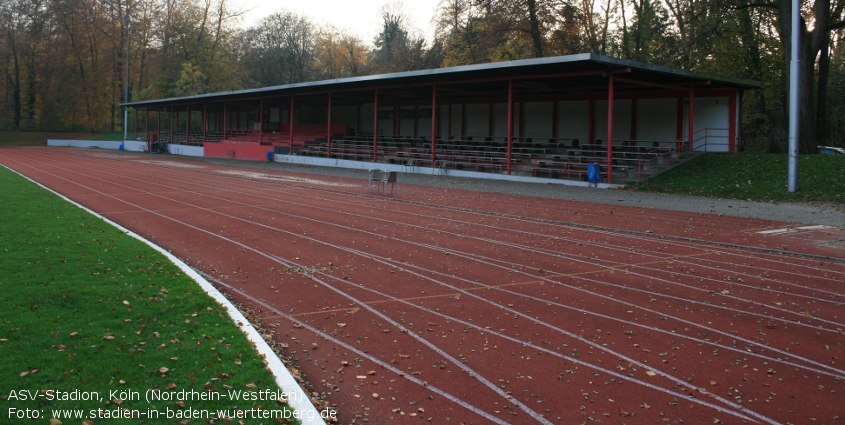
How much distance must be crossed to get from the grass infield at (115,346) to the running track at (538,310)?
65cm

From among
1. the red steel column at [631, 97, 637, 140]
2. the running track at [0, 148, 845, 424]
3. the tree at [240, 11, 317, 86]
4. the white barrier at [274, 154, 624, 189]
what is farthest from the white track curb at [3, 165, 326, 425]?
the tree at [240, 11, 317, 86]

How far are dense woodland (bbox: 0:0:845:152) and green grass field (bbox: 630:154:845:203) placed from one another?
1807 cm

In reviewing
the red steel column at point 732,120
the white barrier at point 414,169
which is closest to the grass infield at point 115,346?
the white barrier at point 414,169

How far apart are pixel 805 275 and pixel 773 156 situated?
16861 mm

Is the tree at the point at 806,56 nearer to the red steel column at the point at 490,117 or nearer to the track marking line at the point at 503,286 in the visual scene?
the red steel column at the point at 490,117

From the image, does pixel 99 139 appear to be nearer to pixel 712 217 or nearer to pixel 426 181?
pixel 426 181

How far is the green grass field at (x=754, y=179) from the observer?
2008 centimetres

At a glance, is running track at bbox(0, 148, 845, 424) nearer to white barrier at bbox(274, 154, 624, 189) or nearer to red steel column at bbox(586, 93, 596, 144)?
white barrier at bbox(274, 154, 624, 189)

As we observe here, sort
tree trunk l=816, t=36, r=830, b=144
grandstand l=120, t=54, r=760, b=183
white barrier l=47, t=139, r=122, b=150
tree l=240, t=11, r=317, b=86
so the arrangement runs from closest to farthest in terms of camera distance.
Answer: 1. grandstand l=120, t=54, r=760, b=183
2. tree trunk l=816, t=36, r=830, b=144
3. white barrier l=47, t=139, r=122, b=150
4. tree l=240, t=11, r=317, b=86

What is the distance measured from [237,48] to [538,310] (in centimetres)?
7878

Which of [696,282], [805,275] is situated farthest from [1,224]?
[805,275]

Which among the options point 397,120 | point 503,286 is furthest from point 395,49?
point 503,286

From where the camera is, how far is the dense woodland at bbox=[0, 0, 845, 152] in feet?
138

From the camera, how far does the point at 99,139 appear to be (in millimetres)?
72000
